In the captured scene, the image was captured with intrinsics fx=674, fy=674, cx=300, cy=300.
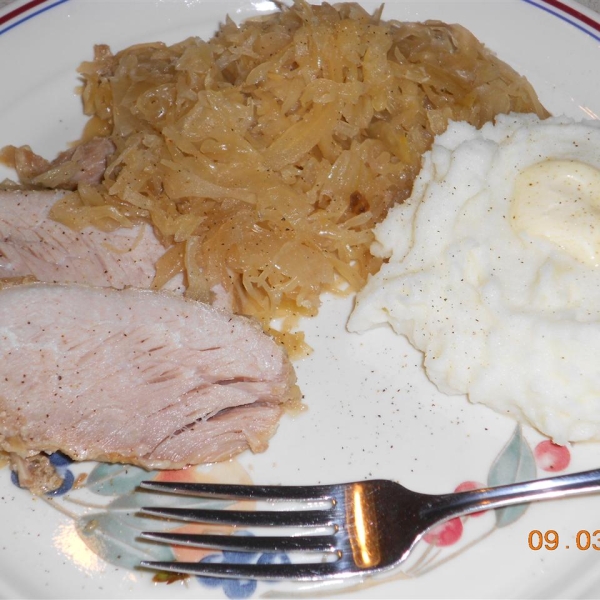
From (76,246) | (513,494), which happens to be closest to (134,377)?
(76,246)

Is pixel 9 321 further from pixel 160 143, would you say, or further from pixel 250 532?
pixel 250 532

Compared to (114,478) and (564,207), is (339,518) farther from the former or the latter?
(564,207)

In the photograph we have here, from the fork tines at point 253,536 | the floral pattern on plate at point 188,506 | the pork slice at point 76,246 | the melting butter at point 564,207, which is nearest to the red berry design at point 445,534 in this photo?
the floral pattern on plate at point 188,506

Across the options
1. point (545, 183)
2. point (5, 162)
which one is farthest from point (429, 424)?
point (5, 162)

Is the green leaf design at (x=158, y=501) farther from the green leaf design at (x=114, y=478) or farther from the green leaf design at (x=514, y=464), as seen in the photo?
the green leaf design at (x=514, y=464)

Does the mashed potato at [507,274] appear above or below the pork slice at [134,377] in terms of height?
above

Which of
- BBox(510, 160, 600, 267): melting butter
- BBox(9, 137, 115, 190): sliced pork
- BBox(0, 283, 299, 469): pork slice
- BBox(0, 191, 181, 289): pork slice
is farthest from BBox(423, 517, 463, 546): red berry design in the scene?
BBox(9, 137, 115, 190): sliced pork

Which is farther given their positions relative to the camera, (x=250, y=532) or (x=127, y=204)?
(x=127, y=204)
